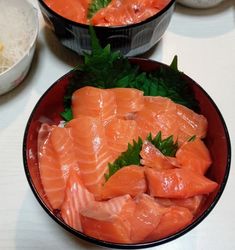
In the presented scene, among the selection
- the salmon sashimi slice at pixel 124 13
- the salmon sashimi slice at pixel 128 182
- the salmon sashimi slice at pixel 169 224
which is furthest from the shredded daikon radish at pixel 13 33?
the salmon sashimi slice at pixel 169 224

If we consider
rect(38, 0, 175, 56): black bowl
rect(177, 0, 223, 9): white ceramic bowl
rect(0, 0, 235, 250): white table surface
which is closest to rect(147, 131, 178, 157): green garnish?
rect(0, 0, 235, 250): white table surface

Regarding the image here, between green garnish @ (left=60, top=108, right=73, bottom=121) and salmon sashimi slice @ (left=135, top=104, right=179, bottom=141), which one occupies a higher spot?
salmon sashimi slice @ (left=135, top=104, right=179, bottom=141)

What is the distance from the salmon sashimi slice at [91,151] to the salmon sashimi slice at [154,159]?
83 millimetres

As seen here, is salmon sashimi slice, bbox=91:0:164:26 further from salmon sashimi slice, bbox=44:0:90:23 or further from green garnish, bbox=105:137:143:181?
green garnish, bbox=105:137:143:181

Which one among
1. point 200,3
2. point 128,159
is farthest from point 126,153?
point 200,3

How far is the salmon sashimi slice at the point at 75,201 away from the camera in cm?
85

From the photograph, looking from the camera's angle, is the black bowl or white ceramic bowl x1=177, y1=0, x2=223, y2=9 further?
white ceramic bowl x1=177, y1=0, x2=223, y2=9

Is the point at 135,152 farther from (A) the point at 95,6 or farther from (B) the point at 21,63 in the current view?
(A) the point at 95,6

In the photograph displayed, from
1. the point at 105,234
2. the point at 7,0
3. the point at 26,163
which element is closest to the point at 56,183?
the point at 26,163

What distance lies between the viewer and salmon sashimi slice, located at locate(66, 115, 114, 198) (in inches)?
35.6

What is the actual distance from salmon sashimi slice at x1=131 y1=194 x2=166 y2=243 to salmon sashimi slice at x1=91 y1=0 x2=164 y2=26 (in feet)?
1.90

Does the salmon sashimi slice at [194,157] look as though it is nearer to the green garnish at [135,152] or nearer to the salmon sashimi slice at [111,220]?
the green garnish at [135,152]

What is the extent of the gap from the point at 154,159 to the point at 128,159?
0.20ft

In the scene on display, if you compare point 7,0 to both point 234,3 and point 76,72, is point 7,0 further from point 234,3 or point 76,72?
point 234,3
